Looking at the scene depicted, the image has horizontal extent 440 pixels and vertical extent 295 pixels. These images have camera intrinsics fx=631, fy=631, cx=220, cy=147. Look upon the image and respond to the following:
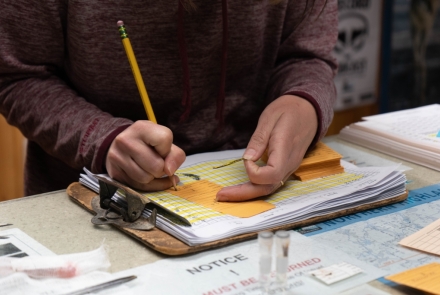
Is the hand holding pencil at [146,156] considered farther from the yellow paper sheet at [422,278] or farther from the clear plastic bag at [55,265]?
the yellow paper sheet at [422,278]

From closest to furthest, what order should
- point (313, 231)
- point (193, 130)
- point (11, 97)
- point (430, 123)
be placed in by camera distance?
point (313, 231) → point (11, 97) → point (193, 130) → point (430, 123)

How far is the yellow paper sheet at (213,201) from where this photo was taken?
857 millimetres

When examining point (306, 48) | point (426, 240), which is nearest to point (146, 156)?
point (426, 240)

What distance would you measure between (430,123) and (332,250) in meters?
0.64

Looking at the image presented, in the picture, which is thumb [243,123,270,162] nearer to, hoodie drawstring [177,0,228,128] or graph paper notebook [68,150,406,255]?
graph paper notebook [68,150,406,255]

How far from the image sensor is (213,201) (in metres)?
0.89

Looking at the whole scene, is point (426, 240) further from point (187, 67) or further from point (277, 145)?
point (187, 67)

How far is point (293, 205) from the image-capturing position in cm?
88

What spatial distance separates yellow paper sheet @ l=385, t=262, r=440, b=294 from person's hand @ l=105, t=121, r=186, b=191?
0.34m

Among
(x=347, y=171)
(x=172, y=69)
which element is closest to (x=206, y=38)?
(x=172, y=69)

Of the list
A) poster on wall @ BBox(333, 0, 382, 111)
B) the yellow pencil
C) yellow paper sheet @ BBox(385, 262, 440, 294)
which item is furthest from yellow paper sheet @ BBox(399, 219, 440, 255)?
poster on wall @ BBox(333, 0, 382, 111)

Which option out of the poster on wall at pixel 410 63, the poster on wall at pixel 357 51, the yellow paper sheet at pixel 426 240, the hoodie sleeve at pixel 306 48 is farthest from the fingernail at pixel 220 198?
the poster on wall at pixel 410 63

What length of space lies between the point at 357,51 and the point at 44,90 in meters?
1.97

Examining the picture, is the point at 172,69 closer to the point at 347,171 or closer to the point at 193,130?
the point at 193,130
